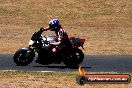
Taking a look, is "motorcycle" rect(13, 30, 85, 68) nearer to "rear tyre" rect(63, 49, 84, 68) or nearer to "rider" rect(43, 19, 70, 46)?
"rear tyre" rect(63, 49, 84, 68)

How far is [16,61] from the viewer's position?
19.0 metres

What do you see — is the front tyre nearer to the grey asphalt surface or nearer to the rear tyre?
the grey asphalt surface

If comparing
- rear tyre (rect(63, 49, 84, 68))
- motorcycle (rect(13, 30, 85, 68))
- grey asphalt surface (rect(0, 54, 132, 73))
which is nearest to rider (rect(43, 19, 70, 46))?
motorcycle (rect(13, 30, 85, 68))

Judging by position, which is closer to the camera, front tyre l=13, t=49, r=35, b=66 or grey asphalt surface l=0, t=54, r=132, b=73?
grey asphalt surface l=0, t=54, r=132, b=73

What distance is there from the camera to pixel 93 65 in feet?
65.1

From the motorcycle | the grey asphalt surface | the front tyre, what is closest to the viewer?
the grey asphalt surface

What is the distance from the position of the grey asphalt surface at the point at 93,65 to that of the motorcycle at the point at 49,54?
0.26 m

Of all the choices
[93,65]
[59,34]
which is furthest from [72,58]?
[93,65]

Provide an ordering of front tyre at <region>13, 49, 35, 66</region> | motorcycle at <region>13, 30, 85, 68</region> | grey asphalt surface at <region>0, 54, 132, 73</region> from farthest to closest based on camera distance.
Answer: motorcycle at <region>13, 30, 85, 68</region> < front tyre at <region>13, 49, 35, 66</region> < grey asphalt surface at <region>0, 54, 132, 73</region>

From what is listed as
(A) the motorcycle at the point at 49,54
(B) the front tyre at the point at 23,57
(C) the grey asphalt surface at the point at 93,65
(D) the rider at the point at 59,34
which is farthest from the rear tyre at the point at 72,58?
(B) the front tyre at the point at 23,57

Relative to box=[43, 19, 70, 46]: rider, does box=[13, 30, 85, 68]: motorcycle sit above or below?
below

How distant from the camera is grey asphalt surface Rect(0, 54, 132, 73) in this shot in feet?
60.8

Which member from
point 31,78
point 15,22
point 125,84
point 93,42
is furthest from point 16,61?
point 15,22

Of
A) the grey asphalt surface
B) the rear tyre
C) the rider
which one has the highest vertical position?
the rider
